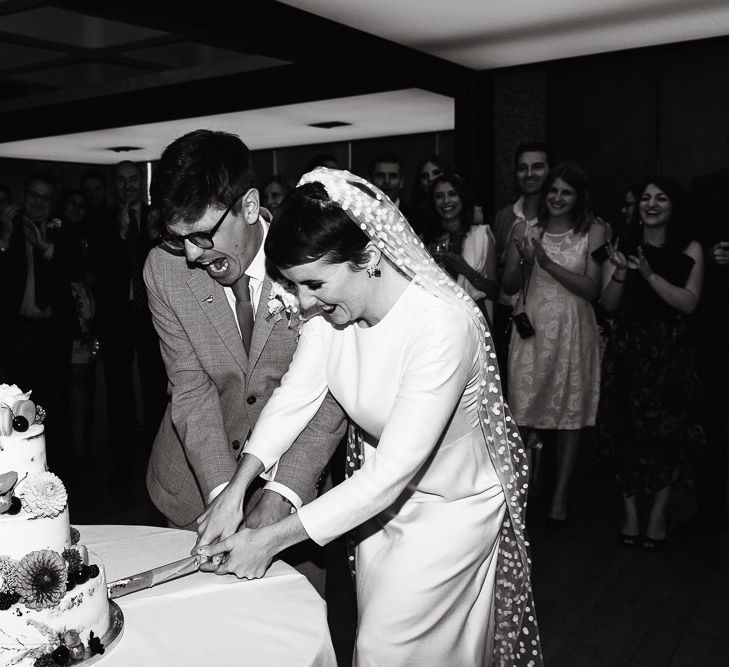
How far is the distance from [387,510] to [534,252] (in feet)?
8.60

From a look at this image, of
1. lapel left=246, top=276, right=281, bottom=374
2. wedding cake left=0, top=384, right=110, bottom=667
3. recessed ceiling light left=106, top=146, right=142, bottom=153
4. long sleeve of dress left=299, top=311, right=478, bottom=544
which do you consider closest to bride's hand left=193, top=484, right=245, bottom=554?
long sleeve of dress left=299, top=311, right=478, bottom=544

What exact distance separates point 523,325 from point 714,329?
0.92 metres

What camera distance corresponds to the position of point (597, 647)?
306 cm

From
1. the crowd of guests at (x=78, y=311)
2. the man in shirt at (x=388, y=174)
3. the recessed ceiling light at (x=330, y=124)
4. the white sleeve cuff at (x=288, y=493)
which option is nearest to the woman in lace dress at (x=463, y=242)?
the man in shirt at (x=388, y=174)

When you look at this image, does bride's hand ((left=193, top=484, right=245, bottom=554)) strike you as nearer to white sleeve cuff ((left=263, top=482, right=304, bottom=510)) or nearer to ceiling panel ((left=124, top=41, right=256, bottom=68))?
white sleeve cuff ((left=263, top=482, right=304, bottom=510))

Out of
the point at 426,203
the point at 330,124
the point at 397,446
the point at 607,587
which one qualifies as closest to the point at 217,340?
the point at 397,446

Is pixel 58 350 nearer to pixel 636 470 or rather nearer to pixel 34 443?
pixel 636 470

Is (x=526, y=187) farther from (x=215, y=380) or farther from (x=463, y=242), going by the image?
(x=215, y=380)

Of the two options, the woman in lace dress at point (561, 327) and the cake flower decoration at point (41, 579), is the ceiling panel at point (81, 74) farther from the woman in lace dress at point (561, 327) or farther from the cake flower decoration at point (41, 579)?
the cake flower decoration at point (41, 579)

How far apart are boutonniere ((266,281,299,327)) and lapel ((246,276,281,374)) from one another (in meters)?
0.02

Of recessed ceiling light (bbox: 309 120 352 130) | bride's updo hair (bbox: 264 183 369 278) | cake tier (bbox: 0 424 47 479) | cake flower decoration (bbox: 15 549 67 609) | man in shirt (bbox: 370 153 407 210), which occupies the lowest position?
cake flower decoration (bbox: 15 549 67 609)

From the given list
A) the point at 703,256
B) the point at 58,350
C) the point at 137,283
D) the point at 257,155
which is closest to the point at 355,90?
the point at 137,283

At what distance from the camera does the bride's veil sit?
1782mm

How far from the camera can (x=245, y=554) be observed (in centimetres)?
172
